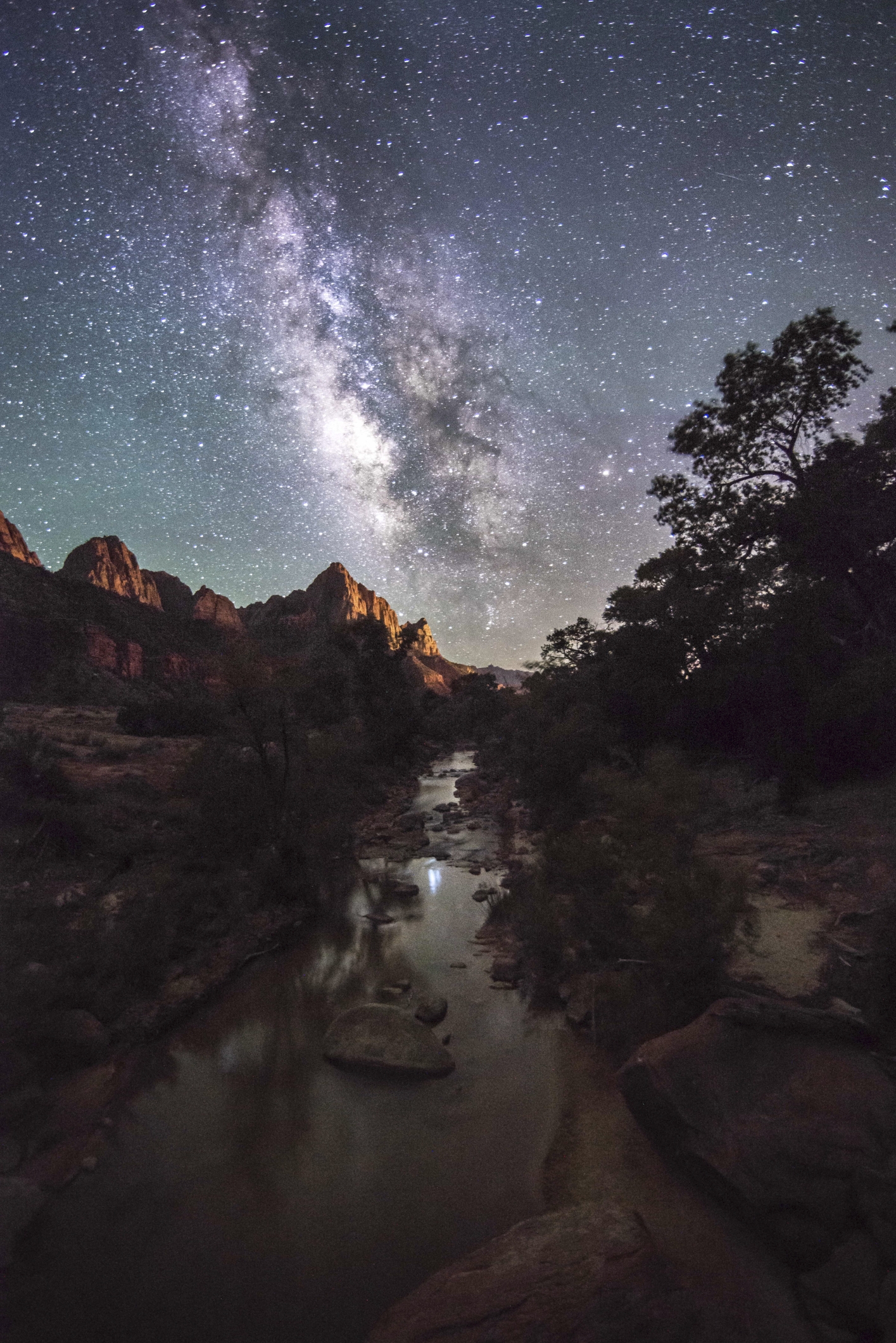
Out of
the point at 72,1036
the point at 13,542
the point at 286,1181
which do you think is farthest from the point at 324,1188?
the point at 13,542

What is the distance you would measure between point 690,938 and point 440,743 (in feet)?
180

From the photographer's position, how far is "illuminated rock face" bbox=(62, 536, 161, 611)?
109812mm

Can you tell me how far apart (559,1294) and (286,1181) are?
11.3ft

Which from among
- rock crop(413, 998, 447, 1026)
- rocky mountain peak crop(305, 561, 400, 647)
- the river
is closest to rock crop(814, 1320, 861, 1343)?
the river

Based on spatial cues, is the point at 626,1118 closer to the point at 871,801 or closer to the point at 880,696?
the point at 871,801

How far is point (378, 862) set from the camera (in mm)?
17797

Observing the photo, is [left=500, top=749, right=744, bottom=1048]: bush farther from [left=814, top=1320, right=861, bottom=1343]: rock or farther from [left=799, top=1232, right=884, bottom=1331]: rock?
[left=814, top=1320, right=861, bottom=1343]: rock

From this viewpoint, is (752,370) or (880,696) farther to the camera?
(752,370)

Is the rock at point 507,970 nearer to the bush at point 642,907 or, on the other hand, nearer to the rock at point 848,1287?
the bush at point 642,907

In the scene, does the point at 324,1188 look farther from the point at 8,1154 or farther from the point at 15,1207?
the point at 8,1154

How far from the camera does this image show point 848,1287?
12.8ft

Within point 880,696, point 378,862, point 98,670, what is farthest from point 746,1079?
point 98,670

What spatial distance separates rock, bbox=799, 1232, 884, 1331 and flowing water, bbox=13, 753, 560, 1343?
2.45m

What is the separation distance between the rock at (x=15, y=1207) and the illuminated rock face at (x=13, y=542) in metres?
102
